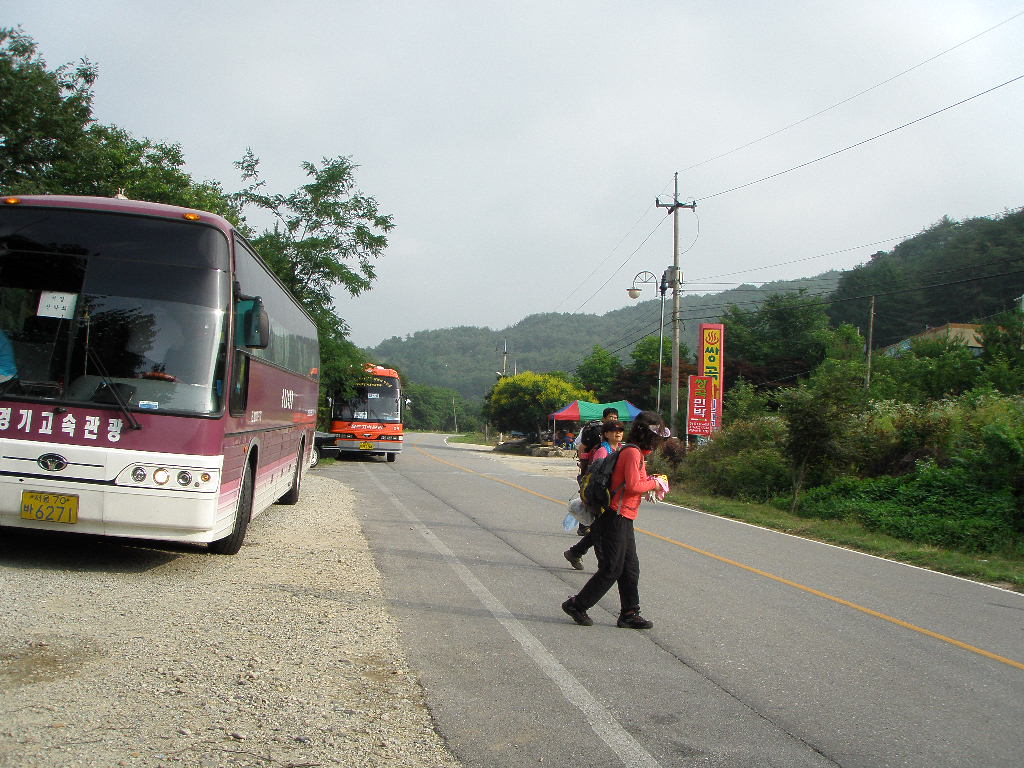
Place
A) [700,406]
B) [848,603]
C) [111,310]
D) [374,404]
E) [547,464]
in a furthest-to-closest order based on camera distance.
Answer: [547,464]
[374,404]
[700,406]
[848,603]
[111,310]

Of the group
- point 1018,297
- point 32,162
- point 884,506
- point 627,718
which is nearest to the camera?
point 627,718

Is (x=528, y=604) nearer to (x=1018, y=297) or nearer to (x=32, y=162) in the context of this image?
(x=32, y=162)

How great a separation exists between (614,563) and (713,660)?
1056 mm

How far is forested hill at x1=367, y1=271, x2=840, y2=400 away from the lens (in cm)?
11444

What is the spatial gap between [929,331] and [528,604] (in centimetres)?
6548

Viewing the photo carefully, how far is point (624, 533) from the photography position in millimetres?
6691

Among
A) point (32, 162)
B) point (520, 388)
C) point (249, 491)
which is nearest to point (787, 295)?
point (520, 388)

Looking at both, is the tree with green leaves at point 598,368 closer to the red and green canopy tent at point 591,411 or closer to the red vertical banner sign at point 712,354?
the red and green canopy tent at point 591,411

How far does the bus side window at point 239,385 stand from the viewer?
779 centimetres

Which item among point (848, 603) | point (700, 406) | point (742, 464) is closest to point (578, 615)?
point (848, 603)

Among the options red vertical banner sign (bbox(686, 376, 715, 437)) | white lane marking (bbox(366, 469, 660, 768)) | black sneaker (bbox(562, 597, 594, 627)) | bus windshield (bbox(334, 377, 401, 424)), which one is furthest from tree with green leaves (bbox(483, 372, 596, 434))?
black sneaker (bbox(562, 597, 594, 627))

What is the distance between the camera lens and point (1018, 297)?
61688 millimetres

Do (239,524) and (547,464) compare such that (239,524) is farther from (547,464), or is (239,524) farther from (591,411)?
(591,411)

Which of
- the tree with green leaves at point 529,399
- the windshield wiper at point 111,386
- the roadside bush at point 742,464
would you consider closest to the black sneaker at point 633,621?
the windshield wiper at point 111,386
